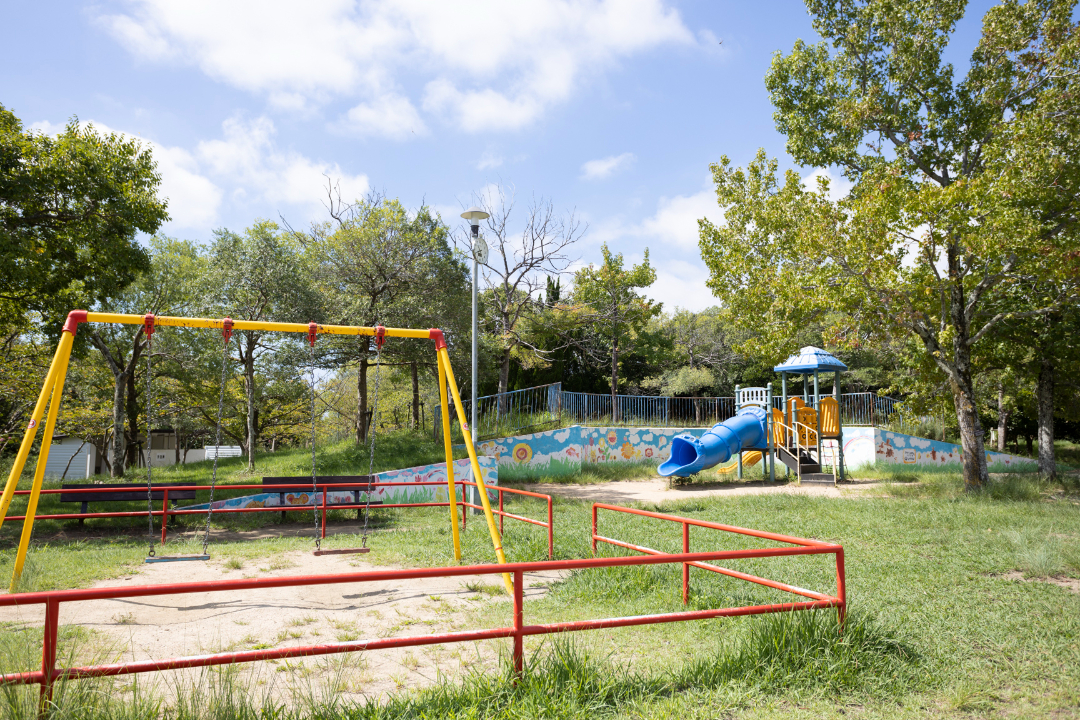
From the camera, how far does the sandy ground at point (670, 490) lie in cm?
1468

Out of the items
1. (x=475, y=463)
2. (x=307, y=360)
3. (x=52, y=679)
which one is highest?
(x=307, y=360)

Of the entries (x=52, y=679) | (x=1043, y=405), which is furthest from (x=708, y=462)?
(x=52, y=679)

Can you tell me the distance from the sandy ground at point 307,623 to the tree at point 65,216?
704 cm

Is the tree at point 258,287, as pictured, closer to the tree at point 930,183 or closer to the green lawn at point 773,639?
the green lawn at point 773,639

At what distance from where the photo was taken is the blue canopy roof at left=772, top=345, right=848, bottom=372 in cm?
1891

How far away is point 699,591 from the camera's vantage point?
19.3ft

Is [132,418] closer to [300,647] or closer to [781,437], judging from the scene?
A: [781,437]

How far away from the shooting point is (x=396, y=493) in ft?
47.1

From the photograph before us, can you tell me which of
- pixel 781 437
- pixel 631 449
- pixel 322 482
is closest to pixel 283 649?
pixel 322 482

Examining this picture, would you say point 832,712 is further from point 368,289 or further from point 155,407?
point 155,407

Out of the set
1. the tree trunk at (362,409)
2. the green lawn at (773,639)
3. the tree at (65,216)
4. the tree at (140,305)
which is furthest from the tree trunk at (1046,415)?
the tree at (140,305)

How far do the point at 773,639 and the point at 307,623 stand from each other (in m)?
3.69

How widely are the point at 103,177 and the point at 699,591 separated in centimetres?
1282

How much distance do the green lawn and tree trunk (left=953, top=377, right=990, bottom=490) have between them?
172 inches
